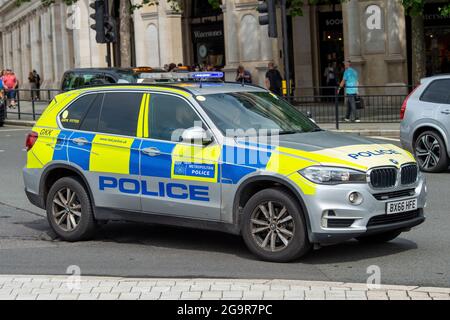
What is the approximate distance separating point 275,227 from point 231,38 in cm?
3010

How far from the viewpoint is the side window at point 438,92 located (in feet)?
51.3

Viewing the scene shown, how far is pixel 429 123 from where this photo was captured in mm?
15797

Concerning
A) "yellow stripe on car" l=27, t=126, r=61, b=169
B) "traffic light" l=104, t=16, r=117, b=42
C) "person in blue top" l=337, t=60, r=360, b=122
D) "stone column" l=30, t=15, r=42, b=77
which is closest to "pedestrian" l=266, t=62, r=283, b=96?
"person in blue top" l=337, t=60, r=360, b=122

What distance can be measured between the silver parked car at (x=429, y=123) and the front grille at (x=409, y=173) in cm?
674

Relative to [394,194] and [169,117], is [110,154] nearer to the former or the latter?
[169,117]

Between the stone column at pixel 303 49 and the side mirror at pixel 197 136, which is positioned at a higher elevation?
the stone column at pixel 303 49

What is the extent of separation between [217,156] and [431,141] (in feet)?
25.6

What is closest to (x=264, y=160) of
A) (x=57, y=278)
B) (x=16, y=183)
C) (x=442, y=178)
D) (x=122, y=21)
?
(x=57, y=278)

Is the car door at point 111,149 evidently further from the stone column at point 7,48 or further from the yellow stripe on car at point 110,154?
the stone column at point 7,48

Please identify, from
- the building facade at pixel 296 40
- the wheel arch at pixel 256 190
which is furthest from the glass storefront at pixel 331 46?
the wheel arch at pixel 256 190

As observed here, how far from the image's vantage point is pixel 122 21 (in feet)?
113

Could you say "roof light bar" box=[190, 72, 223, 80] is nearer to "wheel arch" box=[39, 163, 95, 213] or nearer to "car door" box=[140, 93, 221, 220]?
"car door" box=[140, 93, 221, 220]
